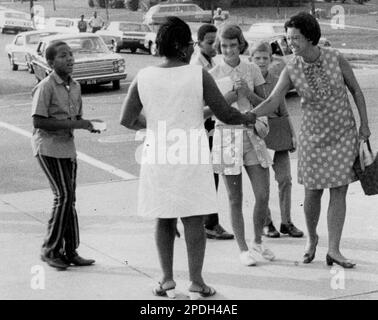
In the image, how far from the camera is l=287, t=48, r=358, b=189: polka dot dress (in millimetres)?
6859

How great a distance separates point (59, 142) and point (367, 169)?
89.4 inches

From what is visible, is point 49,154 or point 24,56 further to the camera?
point 24,56

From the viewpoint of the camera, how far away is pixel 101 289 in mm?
6660

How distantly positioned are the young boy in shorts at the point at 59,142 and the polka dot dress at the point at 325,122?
159 cm

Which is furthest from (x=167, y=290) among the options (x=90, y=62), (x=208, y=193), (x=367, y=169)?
(x=90, y=62)

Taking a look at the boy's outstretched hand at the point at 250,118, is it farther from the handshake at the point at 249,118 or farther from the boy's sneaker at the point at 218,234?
the boy's sneaker at the point at 218,234

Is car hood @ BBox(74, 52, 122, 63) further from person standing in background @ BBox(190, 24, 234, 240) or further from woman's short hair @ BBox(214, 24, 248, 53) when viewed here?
woman's short hair @ BBox(214, 24, 248, 53)

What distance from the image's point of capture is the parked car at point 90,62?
23.6 metres

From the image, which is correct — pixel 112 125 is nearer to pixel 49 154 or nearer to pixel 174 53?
pixel 49 154

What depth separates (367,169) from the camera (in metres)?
6.93

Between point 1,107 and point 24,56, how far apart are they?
1126 centimetres

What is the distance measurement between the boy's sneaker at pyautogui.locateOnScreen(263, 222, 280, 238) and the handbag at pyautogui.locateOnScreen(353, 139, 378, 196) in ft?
4.19

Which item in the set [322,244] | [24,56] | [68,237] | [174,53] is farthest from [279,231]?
[24,56]

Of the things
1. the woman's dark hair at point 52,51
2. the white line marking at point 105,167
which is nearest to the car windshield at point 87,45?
the white line marking at point 105,167
